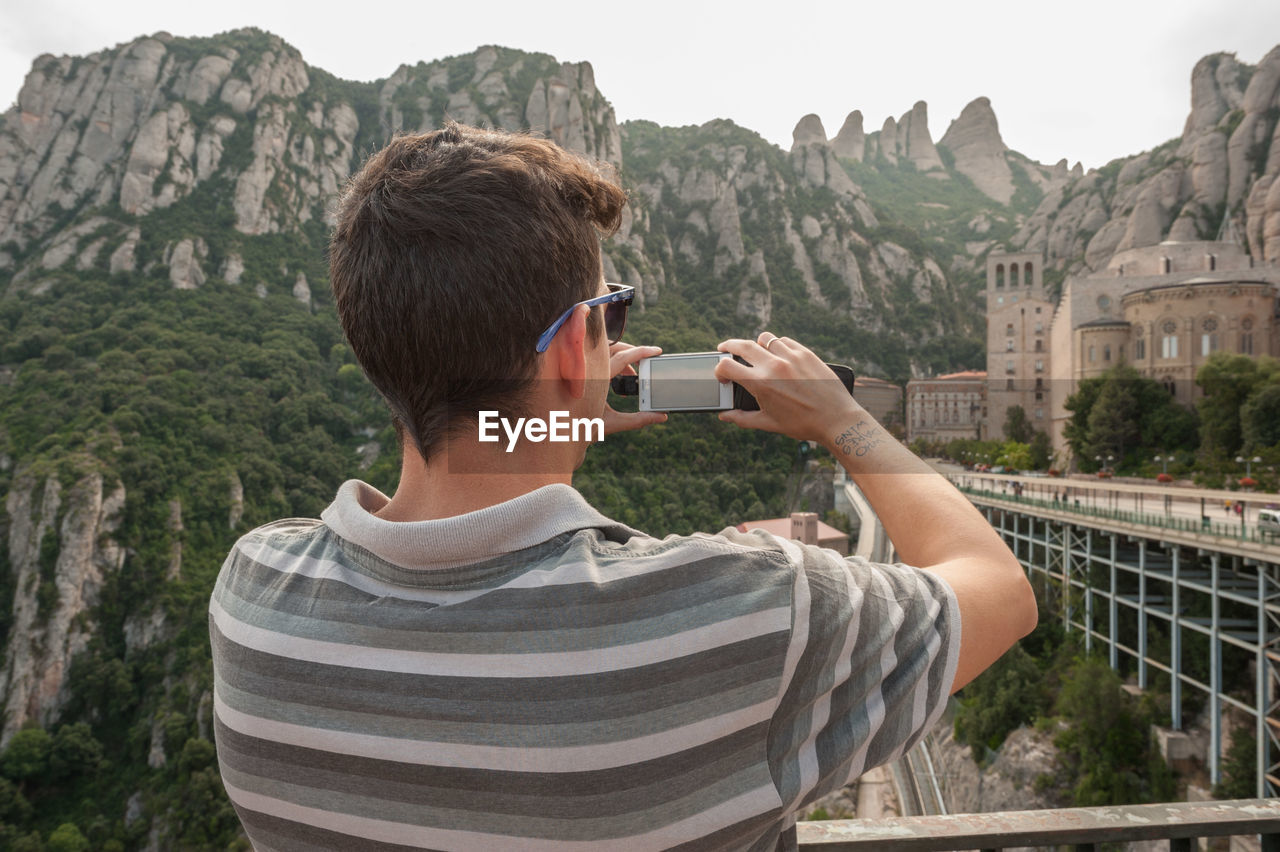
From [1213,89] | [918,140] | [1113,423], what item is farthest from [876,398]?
[918,140]

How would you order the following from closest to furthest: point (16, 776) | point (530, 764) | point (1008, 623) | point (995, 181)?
point (530, 764)
point (1008, 623)
point (16, 776)
point (995, 181)

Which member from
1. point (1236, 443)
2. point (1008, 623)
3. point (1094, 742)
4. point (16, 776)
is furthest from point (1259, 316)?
point (16, 776)

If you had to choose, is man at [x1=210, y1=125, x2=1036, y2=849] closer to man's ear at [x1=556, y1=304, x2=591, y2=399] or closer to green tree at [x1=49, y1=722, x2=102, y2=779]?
man's ear at [x1=556, y1=304, x2=591, y2=399]

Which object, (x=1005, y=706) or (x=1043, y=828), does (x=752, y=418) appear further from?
(x=1005, y=706)

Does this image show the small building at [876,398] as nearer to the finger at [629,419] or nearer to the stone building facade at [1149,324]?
the finger at [629,419]

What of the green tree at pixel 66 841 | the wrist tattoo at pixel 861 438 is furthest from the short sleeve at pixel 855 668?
the green tree at pixel 66 841

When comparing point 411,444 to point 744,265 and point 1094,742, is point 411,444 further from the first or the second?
point 744,265

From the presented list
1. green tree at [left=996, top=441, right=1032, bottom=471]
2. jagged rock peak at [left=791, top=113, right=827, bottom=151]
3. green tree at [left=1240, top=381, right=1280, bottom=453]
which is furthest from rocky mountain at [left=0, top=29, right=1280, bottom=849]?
jagged rock peak at [left=791, top=113, right=827, bottom=151]

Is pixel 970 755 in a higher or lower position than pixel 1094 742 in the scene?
lower
